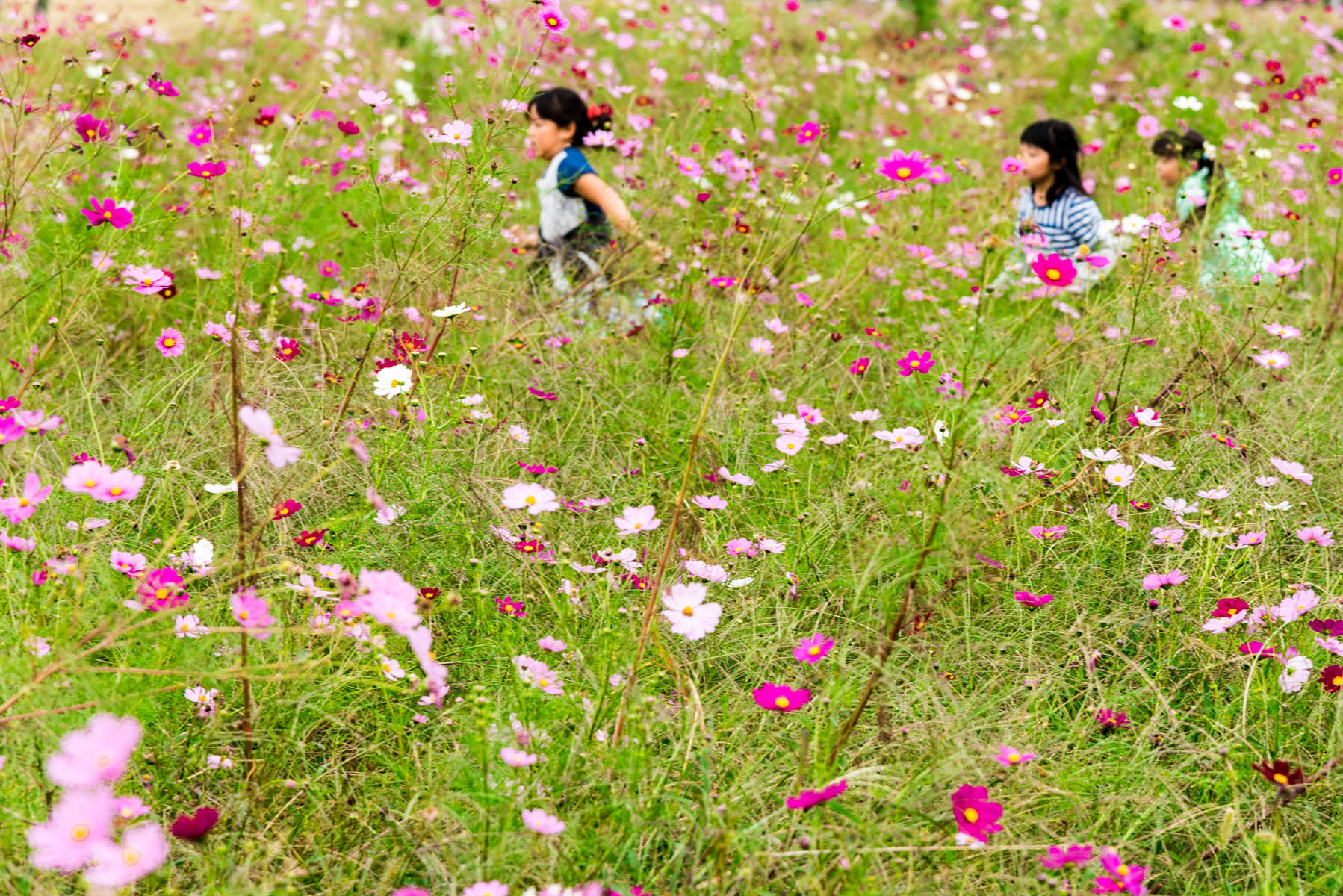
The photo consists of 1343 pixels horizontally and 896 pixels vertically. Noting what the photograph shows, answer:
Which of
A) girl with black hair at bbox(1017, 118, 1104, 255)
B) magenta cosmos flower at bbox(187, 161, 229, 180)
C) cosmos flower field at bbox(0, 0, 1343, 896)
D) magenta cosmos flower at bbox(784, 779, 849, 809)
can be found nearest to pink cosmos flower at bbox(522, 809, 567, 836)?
cosmos flower field at bbox(0, 0, 1343, 896)

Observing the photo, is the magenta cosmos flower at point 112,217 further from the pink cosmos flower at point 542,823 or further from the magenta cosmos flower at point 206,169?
the pink cosmos flower at point 542,823

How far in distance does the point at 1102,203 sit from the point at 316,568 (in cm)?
367

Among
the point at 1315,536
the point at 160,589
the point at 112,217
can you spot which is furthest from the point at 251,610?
the point at 1315,536

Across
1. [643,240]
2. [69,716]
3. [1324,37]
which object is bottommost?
[1324,37]

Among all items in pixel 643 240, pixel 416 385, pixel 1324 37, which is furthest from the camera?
pixel 1324 37

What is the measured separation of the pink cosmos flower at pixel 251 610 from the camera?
1304mm

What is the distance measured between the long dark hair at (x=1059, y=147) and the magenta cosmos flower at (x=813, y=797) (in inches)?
131

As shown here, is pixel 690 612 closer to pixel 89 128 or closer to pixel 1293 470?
pixel 1293 470

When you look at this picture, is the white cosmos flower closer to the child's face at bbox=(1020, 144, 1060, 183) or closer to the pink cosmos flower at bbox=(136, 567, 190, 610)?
the pink cosmos flower at bbox=(136, 567, 190, 610)

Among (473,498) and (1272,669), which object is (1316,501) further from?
(473,498)

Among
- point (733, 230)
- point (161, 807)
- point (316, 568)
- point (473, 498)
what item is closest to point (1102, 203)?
point (733, 230)

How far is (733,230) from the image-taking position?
299 centimetres

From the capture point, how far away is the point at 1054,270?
1.57 m

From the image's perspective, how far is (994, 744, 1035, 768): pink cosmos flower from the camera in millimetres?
1439
